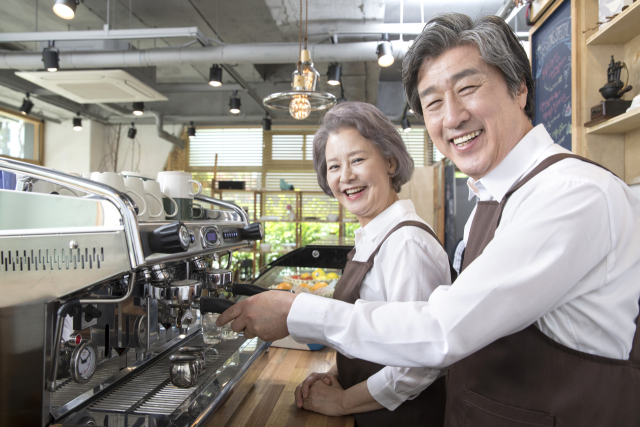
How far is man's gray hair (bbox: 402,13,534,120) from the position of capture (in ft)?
2.82

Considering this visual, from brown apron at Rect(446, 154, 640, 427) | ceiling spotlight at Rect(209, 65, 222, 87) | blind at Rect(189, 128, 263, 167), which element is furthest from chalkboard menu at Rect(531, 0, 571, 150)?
blind at Rect(189, 128, 263, 167)

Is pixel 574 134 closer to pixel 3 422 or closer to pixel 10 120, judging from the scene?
pixel 3 422

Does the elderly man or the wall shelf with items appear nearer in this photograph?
the elderly man

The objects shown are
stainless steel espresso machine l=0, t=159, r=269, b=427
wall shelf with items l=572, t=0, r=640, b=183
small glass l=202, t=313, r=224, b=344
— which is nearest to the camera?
stainless steel espresso machine l=0, t=159, r=269, b=427

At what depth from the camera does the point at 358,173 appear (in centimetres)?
125

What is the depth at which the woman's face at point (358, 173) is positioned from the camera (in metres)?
1.25

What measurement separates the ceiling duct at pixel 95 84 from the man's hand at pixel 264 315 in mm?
4655

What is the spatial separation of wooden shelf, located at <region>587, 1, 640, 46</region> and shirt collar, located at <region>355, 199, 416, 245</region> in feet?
4.27

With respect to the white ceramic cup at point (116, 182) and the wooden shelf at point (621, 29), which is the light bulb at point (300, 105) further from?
the white ceramic cup at point (116, 182)

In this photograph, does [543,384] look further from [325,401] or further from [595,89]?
[595,89]

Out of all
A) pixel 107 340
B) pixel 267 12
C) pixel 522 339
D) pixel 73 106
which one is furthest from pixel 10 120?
pixel 522 339

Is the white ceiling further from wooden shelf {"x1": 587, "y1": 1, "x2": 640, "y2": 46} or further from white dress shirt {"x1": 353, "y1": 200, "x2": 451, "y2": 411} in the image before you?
white dress shirt {"x1": 353, "y1": 200, "x2": 451, "y2": 411}

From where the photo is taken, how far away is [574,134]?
81.3 inches

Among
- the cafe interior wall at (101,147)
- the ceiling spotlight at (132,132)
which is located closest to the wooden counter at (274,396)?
the ceiling spotlight at (132,132)
